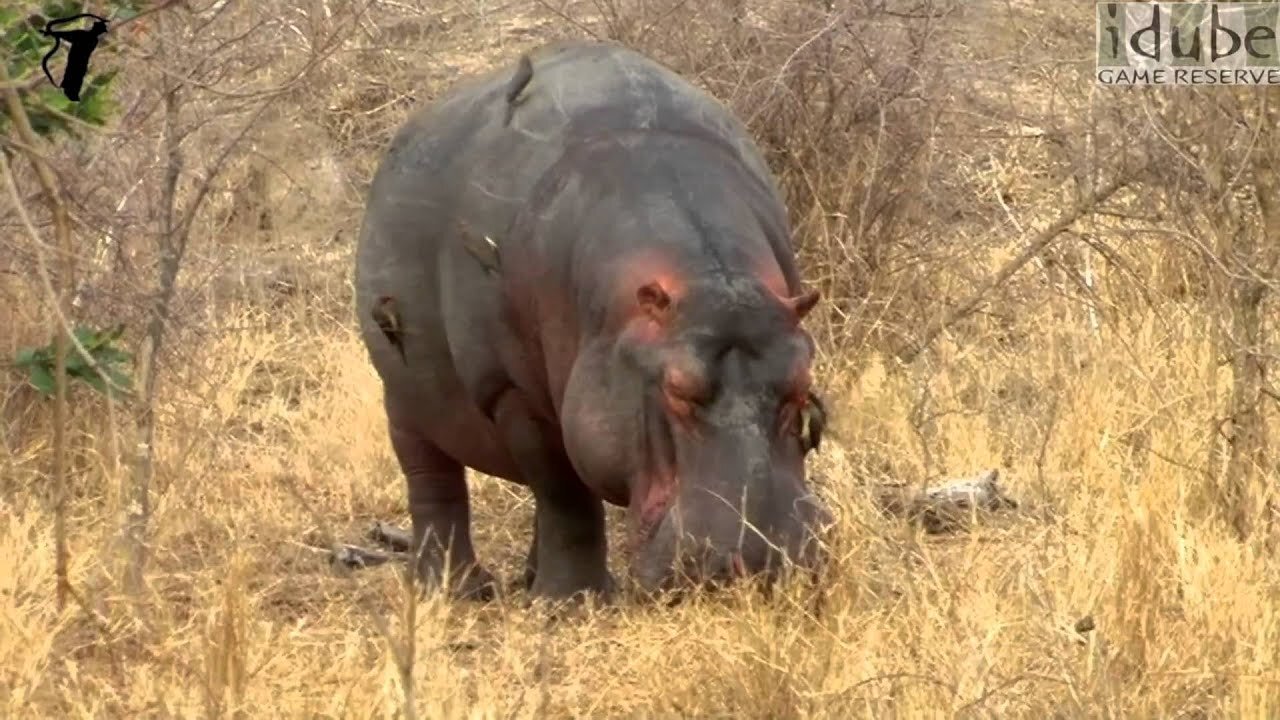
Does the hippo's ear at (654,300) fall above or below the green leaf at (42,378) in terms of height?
above

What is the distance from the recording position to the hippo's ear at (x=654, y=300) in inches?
191

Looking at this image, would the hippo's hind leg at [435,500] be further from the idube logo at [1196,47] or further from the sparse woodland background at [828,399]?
the idube logo at [1196,47]

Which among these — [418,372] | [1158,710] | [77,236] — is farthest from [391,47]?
[1158,710]

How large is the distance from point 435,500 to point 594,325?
Result: 1249 millimetres

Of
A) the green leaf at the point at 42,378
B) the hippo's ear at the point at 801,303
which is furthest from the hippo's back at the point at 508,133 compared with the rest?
the green leaf at the point at 42,378

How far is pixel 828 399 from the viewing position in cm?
714

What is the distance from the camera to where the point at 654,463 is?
4.91m

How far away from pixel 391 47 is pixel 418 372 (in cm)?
545

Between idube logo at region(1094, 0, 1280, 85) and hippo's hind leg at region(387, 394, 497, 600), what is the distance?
219 centimetres

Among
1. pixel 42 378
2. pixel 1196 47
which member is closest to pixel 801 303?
pixel 42 378

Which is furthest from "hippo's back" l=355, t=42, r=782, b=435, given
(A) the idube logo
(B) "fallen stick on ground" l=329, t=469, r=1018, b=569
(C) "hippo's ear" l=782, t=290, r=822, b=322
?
(A) the idube logo

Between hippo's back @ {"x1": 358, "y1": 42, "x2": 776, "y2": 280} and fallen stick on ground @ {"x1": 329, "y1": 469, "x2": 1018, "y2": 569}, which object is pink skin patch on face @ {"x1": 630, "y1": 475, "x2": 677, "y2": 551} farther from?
fallen stick on ground @ {"x1": 329, "y1": 469, "x2": 1018, "y2": 569}

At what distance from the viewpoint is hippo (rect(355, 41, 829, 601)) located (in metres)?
4.78

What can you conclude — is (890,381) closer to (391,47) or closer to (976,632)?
(976,632)
